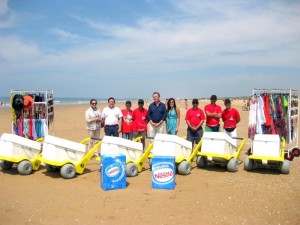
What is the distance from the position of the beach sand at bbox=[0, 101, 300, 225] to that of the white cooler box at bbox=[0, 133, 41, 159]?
0.50 meters

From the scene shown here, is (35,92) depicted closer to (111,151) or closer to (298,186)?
(111,151)

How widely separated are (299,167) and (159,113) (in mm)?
3902

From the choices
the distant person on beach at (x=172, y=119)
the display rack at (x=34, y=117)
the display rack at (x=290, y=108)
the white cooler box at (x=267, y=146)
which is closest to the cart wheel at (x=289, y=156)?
the display rack at (x=290, y=108)

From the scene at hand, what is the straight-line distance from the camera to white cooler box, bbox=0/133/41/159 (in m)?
7.17

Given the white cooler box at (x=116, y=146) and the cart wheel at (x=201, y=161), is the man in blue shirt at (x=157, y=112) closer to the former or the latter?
the cart wheel at (x=201, y=161)

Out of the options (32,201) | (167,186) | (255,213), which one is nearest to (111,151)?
(167,186)

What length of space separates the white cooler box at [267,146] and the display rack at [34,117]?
5685 mm

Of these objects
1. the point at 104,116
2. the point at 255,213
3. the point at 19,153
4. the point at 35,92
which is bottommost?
the point at 255,213

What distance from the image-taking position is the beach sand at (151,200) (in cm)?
486

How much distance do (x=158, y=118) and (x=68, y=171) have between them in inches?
117

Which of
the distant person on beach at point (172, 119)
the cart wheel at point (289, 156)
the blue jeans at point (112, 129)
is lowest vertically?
the cart wheel at point (289, 156)

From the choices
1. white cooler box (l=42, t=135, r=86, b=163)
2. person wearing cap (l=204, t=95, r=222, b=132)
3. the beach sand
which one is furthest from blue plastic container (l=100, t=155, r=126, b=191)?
person wearing cap (l=204, t=95, r=222, b=132)

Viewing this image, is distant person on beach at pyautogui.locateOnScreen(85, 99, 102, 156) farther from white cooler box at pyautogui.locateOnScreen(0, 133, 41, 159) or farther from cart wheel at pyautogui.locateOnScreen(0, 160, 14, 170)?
cart wheel at pyautogui.locateOnScreen(0, 160, 14, 170)

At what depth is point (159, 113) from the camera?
8742 mm
